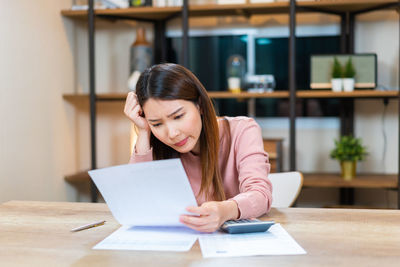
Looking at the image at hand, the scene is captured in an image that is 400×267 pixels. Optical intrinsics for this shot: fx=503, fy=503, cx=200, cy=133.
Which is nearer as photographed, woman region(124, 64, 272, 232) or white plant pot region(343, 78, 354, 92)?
woman region(124, 64, 272, 232)

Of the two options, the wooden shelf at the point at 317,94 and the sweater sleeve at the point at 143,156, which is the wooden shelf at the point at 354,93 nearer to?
the wooden shelf at the point at 317,94

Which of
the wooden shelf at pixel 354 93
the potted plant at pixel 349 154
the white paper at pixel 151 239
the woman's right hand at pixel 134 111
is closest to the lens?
the white paper at pixel 151 239

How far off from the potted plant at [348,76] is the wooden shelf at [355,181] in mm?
539

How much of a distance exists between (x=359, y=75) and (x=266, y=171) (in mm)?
1736

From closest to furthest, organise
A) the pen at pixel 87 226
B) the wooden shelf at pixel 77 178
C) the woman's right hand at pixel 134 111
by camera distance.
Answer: the pen at pixel 87 226 < the woman's right hand at pixel 134 111 < the wooden shelf at pixel 77 178

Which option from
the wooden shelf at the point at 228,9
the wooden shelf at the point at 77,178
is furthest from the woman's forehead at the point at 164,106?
the wooden shelf at the point at 77,178

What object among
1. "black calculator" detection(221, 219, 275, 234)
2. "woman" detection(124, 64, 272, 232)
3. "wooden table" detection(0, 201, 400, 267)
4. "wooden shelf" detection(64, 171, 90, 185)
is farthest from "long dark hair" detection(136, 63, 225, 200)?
"wooden shelf" detection(64, 171, 90, 185)

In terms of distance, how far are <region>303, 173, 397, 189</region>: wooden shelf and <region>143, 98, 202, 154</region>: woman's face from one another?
169 centimetres

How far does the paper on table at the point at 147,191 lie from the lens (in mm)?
1107

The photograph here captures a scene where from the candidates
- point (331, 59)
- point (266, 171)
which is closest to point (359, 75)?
point (331, 59)

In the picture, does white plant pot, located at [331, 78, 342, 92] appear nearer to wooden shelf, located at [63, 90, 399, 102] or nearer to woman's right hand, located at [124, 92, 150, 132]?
wooden shelf, located at [63, 90, 399, 102]

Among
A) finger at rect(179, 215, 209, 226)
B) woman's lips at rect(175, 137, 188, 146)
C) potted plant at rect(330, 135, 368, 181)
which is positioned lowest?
potted plant at rect(330, 135, 368, 181)

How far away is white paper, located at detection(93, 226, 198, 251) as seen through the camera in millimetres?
1090

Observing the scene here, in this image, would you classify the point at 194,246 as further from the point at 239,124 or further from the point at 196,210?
the point at 239,124
